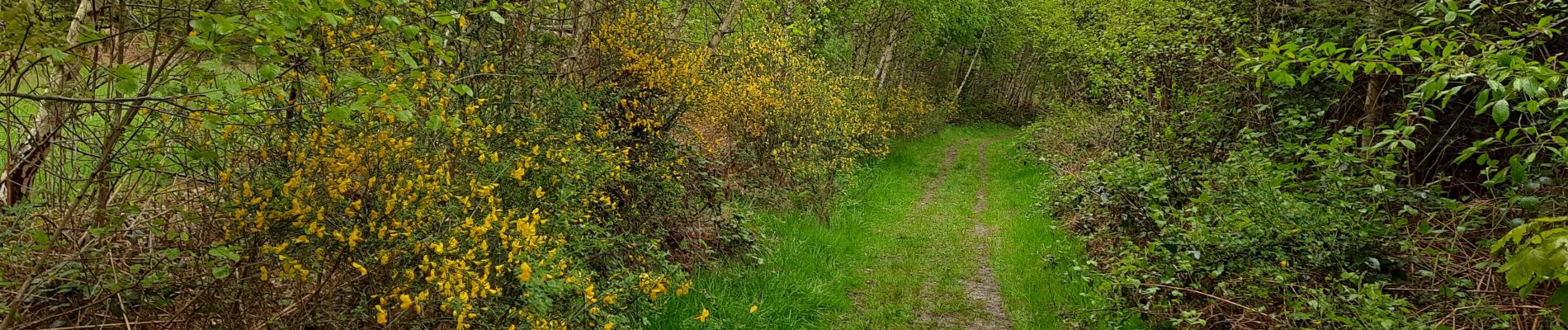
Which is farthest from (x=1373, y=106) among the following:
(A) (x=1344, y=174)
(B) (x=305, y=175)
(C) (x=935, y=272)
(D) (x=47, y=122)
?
(D) (x=47, y=122)

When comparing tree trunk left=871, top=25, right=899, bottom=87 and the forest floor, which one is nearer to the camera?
the forest floor

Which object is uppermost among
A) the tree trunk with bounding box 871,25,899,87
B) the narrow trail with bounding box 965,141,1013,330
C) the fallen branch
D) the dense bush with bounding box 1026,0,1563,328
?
the dense bush with bounding box 1026,0,1563,328

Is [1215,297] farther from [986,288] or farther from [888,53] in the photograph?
[888,53]

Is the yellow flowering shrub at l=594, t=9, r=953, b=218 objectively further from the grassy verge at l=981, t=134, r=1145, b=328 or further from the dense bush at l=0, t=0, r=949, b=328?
the grassy verge at l=981, t=134, r=1145, b=328

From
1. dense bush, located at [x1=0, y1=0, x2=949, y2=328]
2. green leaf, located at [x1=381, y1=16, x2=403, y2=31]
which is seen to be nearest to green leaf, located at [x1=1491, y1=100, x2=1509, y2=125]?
dense bush, located at [x1=0, y1=0, x2=949, y2=328]

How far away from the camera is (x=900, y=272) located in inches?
287

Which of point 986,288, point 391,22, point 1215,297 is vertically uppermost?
point 391,22

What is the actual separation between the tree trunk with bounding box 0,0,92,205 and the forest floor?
3.25 metres

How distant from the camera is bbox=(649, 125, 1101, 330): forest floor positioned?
586 cm

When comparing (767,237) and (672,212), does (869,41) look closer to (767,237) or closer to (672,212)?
(767,237)

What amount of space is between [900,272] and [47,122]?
19.9ft

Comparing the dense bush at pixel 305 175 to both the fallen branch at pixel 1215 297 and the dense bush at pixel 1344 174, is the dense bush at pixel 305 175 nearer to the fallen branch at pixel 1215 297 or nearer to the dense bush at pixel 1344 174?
the fallen branch at pixel 1215 297

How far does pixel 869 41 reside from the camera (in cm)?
1955

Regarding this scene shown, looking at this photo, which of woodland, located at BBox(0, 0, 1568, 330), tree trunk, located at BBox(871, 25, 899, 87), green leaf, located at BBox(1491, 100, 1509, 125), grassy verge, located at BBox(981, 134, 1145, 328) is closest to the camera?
green leaf, located at BBox(1491, 100, 1509, 125)
